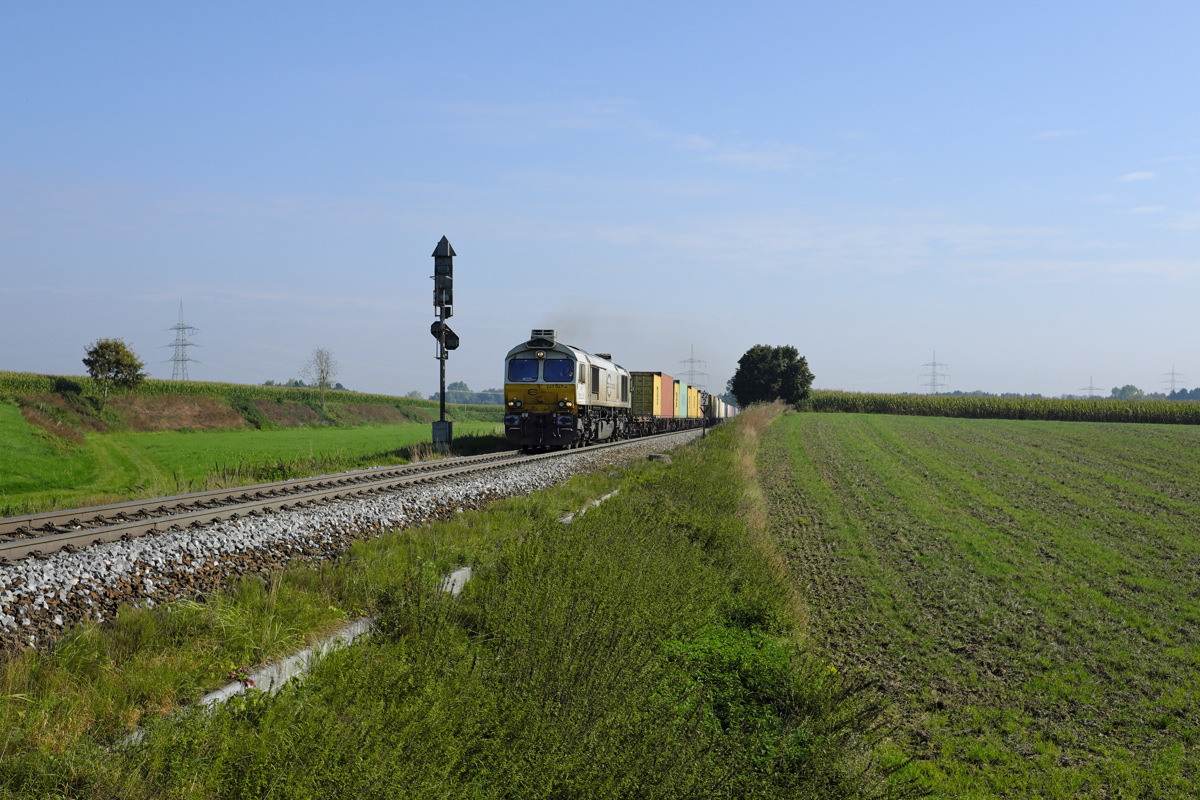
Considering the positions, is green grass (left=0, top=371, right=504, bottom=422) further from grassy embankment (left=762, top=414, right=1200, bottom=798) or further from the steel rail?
grassy embankment (left=762, top=414, right=1200, bottom=798)

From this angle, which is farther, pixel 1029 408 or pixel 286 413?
pixel 1029 408

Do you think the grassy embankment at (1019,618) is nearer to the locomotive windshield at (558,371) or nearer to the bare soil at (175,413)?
the locomotive windshield at (558,371)

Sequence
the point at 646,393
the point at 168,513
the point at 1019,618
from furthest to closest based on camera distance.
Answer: the point at 646,393 < the point at 1019,618 < the point at 168,513

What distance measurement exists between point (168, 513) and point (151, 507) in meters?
0.45

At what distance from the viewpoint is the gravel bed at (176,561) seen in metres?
5.32

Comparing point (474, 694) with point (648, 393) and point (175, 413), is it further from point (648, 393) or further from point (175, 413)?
point (175, 413)

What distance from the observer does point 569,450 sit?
76.1 ft

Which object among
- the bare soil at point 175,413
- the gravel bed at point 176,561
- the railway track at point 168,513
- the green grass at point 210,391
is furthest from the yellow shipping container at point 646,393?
the green grass at point 210,391

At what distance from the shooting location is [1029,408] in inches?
2820

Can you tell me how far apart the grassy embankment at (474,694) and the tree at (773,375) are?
82732 mm

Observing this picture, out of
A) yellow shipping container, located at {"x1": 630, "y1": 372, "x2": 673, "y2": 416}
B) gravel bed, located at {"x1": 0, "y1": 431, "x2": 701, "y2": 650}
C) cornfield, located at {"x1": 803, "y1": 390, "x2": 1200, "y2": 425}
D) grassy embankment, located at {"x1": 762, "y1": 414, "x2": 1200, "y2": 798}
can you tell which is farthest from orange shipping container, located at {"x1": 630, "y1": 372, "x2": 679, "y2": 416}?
cornfield, located at {"x1": 803, "y1": 390, "x2": 1200, "y2": 425}

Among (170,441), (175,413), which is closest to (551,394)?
(170,441)

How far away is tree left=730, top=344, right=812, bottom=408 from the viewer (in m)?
88.5

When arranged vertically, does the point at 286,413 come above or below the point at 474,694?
above
